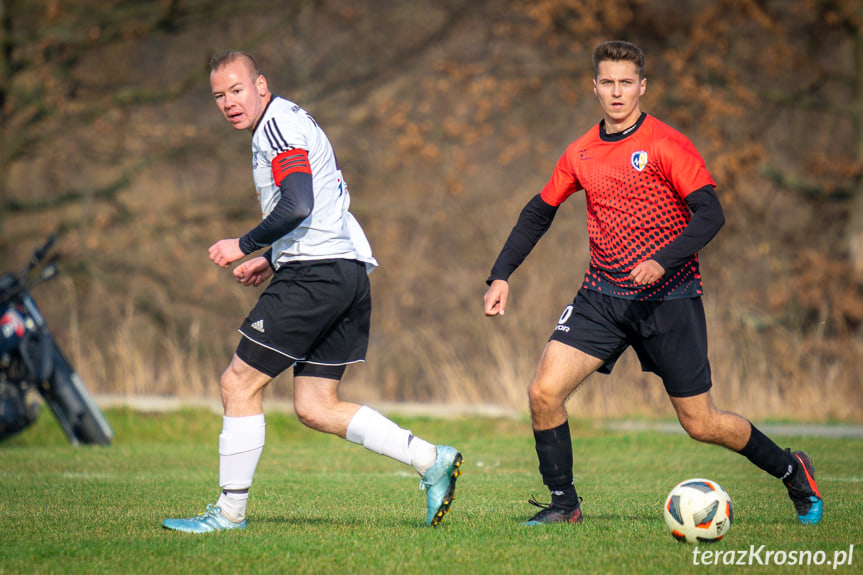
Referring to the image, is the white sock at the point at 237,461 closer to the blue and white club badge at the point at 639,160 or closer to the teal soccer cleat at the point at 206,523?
the teal soccer cleat at the point at 206,523

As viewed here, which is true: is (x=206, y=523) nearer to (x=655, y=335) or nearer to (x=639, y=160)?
(x=655, y=335)

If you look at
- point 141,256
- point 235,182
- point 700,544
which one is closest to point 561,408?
point 700,544

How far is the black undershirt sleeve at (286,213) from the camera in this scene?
4754 millimetres

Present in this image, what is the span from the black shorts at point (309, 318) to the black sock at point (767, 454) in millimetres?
2046

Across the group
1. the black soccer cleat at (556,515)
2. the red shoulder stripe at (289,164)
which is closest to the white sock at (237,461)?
the red shoulder stripe at (289,164)

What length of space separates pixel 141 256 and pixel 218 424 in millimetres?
8927

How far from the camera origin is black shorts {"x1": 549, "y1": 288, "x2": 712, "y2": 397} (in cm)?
521

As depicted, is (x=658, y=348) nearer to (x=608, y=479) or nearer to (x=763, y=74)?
(x=608, y=479)

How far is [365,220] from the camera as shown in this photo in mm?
21031

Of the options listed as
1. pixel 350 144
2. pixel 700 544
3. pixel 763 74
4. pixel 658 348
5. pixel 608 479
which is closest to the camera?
pixel 700 544

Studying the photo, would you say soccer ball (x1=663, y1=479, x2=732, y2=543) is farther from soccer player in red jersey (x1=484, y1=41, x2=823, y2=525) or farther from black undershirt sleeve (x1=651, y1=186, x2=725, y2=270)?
black undershirt sleeve (x1=651, y1=186, x2=725, y2=270)

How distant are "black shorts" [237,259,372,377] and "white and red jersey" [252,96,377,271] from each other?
6 cm

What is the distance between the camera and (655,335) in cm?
523

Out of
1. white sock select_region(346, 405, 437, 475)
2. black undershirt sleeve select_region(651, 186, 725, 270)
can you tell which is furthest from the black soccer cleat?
black undershirt sleeve select_region(651, 186, 725, 270)
